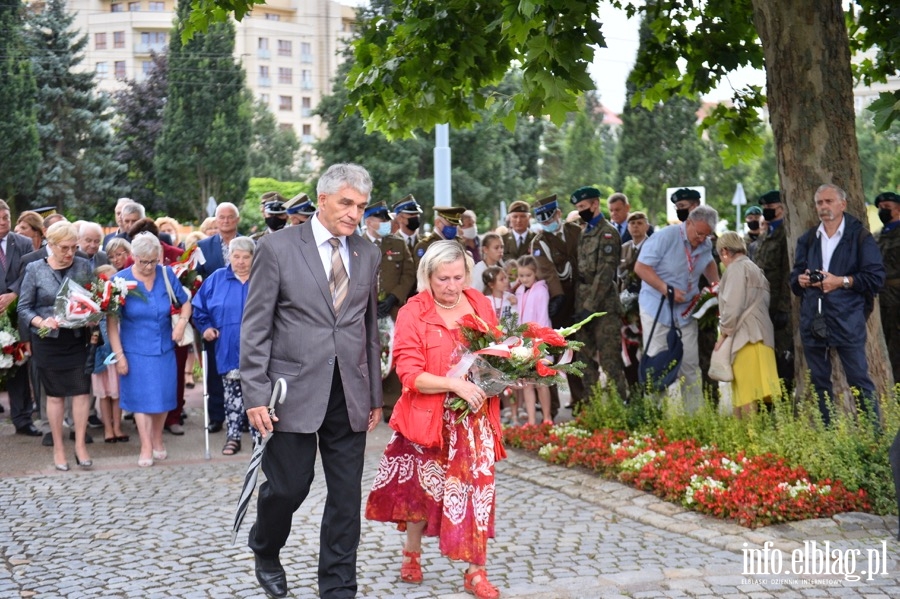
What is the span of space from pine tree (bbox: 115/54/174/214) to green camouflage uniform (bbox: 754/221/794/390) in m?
48.6

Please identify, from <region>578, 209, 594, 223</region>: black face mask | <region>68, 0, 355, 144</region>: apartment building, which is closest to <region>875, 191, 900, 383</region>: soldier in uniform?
<region>578, 209, 594, 223</region>: black face mask

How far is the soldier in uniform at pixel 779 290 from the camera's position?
1048cm

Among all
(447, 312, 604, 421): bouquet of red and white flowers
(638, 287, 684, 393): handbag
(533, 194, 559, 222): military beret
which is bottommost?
(638, 287, 684, 393): handbag

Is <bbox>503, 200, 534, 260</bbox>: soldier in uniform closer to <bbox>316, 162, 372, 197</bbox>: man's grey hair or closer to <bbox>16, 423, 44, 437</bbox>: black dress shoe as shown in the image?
<bbox>16, 423, 44, 437</bbox>: black dress shoe

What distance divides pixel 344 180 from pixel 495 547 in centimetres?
265

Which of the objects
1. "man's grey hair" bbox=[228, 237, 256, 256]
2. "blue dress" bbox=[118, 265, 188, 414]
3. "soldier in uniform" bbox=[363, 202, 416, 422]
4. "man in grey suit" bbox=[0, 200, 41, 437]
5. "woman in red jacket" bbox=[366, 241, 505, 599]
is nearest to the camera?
"woman in red jacket" bbox=[366, 241, 505, 599]

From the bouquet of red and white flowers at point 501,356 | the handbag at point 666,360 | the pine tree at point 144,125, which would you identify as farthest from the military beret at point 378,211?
the pine tree at point 144,125

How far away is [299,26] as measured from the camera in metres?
104

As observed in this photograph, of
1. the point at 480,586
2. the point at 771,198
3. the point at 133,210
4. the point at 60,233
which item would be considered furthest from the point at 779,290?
the point at 133,210

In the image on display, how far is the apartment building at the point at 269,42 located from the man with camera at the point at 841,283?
85.0 metres

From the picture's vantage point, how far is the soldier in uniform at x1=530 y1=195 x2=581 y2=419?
11375 millimetres

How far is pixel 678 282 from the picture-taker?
10.8 metres

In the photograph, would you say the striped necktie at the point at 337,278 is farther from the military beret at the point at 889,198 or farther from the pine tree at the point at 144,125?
the pine tree at the point at 144,125

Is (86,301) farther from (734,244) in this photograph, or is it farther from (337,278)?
(734,244)
